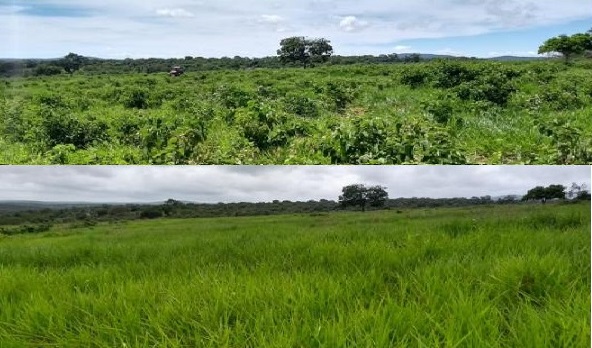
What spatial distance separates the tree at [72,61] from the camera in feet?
16.0

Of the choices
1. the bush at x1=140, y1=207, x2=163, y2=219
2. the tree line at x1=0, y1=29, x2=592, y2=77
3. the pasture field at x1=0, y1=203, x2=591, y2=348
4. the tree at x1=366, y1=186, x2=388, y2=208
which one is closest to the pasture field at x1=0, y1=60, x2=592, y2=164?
the tree line at x1=0, y1=29, x2=592, y2=77

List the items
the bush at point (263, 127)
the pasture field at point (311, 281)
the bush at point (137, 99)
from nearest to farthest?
the pasture field at point (311, 281) < the bush at point (263, 127) < the bush at point (137, 99)

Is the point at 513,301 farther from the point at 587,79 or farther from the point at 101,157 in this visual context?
the point at 587,79

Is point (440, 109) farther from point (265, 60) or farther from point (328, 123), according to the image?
point (265, 60)

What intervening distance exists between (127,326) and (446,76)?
1136 cm

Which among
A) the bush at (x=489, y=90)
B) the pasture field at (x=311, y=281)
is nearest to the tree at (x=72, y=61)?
the pasture field at (x=311, y=281)

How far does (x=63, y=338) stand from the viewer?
2334 millimetres

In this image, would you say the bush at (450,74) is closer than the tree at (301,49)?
No

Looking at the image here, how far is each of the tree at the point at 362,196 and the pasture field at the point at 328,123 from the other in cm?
175

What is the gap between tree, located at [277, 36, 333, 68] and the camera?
480 centimetres

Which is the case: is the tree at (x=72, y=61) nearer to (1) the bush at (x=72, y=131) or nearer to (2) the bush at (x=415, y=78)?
(1) the bush at (x=72, y=131)

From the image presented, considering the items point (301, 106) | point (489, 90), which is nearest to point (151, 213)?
point (301, 106)

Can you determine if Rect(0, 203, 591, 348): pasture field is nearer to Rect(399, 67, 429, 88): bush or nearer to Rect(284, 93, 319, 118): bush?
Rect(284, 93, 319, 118): bush

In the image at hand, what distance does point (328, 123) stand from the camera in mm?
7777
